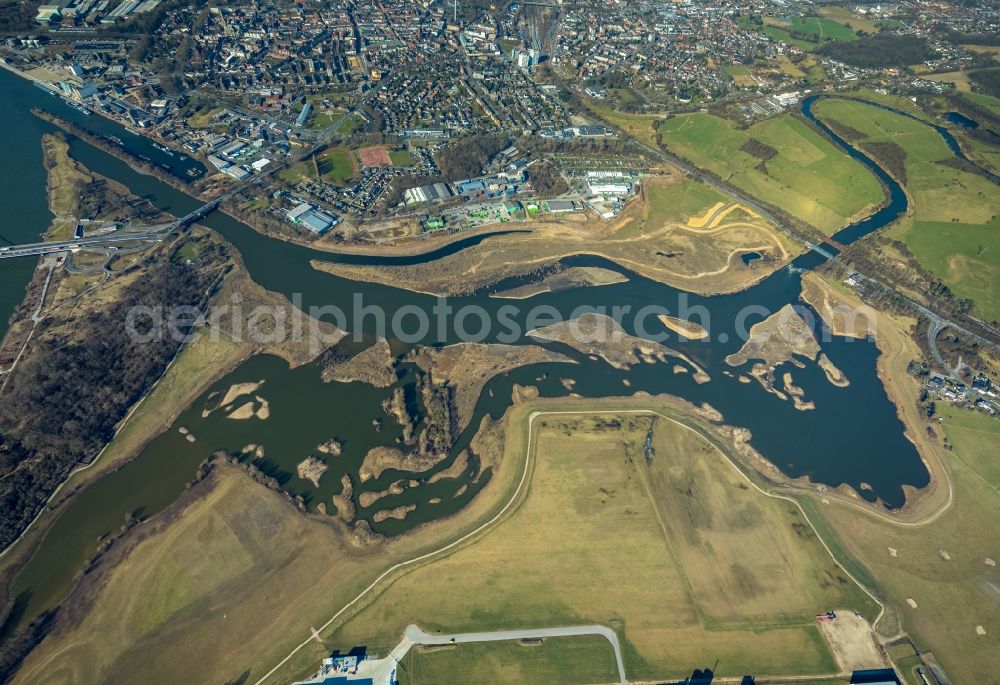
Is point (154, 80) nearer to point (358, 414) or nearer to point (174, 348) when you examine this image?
point (174, 348)

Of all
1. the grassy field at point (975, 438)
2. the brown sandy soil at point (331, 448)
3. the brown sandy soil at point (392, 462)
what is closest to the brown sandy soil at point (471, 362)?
the brown sandy soil at point (392, 462)

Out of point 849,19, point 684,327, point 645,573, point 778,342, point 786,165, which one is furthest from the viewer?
point 849,19

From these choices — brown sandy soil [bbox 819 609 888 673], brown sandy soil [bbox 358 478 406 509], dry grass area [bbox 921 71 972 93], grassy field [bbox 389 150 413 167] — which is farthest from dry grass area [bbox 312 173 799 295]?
dry grass area [bbox 921 71 972 93]

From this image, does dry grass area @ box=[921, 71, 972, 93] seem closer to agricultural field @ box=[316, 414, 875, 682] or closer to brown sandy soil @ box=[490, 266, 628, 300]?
brown sandy soil @ box=[490, 266, 628, 300]

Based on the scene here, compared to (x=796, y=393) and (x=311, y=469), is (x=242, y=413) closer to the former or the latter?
(x=311, y=469)

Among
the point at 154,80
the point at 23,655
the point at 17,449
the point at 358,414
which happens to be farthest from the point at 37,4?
the point at 23,655

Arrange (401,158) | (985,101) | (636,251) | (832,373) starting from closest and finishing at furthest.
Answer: (832,373), (636,251), (401,158), (985,101)

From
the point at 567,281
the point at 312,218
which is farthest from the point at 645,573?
the point at 312,218
